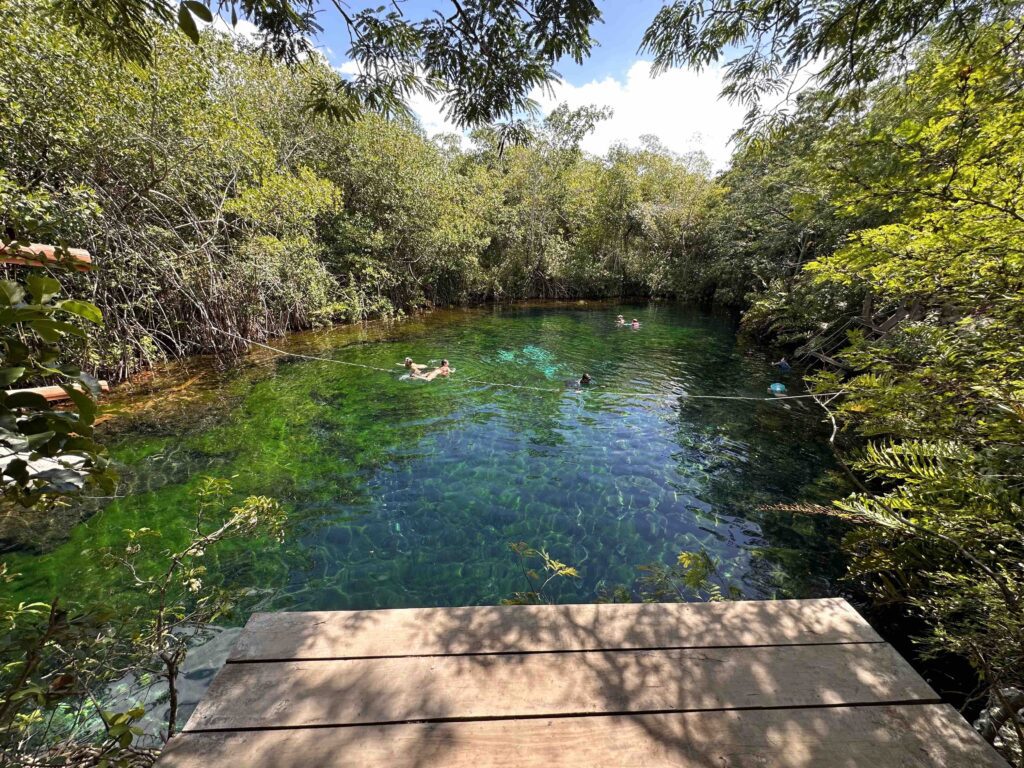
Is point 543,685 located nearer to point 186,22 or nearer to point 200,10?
point 200,10

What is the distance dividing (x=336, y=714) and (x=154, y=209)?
1223 cm

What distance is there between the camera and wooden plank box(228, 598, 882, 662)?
1875 mm

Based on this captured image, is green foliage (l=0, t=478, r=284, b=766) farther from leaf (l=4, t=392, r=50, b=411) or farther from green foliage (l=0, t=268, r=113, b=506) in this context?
leaf (l=4, t=392, r=50, b=411)

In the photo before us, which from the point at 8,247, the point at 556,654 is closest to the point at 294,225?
the point at 8,247

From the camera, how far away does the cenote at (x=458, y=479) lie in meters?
4.48

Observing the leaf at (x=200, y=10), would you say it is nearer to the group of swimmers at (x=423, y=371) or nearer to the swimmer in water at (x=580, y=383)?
the group of swimmers at (x=423, y=371)

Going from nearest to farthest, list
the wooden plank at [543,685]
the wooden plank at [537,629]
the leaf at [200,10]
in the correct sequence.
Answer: the leaf at [200,10] < the wooden plank at [543,685] < the wooden plank at [537,629]

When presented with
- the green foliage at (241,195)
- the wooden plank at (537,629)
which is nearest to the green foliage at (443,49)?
the green foliage at (241,195)

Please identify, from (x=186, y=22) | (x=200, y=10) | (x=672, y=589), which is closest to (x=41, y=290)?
(x=200, y=10)

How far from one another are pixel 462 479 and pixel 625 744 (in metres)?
5.11

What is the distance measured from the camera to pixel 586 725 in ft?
5.09

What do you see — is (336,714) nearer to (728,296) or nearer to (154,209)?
(154,209)

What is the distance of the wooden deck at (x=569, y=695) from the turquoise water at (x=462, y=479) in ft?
8.01

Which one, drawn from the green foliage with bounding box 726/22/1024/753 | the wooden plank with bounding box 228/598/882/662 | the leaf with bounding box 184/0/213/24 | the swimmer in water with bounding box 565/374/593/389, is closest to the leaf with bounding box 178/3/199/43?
the leaf with bounding box 184/0/213/24
